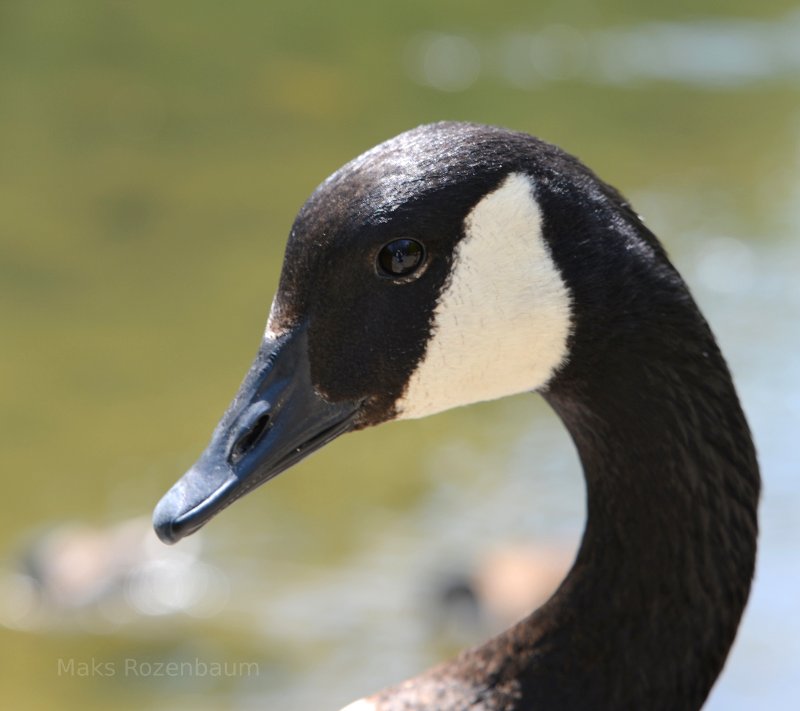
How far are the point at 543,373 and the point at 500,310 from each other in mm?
158

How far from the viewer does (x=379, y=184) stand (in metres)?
2.38

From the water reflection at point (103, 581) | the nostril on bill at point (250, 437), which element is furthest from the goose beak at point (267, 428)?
the water reflection at point (103, 581)

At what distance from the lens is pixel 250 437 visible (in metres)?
2.50

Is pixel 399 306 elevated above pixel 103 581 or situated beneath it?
situated beneath

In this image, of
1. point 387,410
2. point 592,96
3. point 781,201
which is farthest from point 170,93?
point 387,410

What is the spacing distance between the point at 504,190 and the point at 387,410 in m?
0.50

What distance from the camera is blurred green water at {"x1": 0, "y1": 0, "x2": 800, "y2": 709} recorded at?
6.87 meters

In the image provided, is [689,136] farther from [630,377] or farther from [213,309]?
[630,377]

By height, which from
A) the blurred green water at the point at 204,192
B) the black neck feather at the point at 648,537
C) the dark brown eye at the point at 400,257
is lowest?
the black neck feather at the point at 648,537

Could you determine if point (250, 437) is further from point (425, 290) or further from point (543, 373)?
point (543, 373)

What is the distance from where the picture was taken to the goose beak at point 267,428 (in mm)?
2426

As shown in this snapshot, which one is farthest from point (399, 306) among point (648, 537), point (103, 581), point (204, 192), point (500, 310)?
point (204, 192)

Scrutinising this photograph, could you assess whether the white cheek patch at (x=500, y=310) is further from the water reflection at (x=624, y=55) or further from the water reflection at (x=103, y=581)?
the water reflection at (x=624, y=55)

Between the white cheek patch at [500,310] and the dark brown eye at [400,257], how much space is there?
7cm
